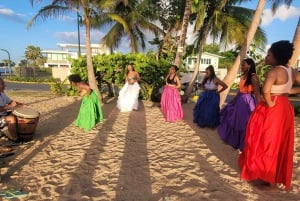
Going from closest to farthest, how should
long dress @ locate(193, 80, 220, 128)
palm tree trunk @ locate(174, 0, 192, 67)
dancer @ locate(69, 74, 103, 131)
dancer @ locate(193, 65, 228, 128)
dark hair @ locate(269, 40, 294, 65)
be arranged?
dark hair @ locate(269, 40, 294, 65) → dancer @ locate(69, 74, 103, 131) → dancer @ locate(193, 65, 228, 128) → long dress @ locate(193, 80, 220, 128) → palm tree trunk @ locate(174, 0, 192, 67)

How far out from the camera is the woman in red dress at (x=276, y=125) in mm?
3752

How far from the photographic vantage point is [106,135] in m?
7.00

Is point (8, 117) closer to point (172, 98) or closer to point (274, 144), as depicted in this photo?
point (172, 98)

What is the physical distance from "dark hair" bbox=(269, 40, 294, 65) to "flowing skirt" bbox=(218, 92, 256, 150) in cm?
201

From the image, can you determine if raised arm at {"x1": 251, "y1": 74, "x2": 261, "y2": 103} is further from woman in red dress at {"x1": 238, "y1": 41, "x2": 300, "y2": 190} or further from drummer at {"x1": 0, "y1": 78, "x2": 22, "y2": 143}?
drummer at {"x1": 0, "y1": 78, "x2": 22, "y2": 143}

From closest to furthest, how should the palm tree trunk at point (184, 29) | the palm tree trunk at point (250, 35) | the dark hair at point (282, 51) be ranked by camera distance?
the dark hair at point (282, 51)
the palm tree trunk at point (250, 35)
the palm tree trunk at point (184, 29)

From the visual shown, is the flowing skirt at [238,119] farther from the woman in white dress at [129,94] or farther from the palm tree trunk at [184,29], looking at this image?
the palm tree trunk at [184,29]

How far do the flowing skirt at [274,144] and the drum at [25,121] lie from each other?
437 centimetres

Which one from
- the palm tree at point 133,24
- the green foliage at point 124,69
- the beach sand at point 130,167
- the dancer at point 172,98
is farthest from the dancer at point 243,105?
the palm tree at point 133,24

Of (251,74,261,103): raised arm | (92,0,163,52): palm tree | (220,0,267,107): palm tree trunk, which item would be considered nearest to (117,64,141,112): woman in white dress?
(220,0,267,107): palm tree trunk

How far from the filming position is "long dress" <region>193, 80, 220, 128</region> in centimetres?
777

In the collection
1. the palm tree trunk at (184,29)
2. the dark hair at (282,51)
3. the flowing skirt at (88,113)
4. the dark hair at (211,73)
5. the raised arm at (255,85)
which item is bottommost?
the flowing skirt at (88,113)

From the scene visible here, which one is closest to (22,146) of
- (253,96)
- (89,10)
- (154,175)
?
(154,175)

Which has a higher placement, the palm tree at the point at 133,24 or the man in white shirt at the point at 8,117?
the palm tree at the point at 133,24
